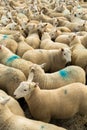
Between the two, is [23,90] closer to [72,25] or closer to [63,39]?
[63,39]

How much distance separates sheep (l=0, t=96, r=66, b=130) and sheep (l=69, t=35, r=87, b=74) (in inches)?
91.9

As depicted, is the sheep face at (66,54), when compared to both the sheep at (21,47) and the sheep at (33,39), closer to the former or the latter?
the sheep at (21,47)

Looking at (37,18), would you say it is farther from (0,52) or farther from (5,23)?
(0,52)

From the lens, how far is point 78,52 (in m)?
6.15

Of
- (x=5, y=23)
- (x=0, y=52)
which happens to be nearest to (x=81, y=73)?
(x=0, y=52)

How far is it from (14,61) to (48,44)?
4.37ft

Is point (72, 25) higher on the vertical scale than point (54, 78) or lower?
lower

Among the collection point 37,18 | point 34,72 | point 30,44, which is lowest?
point 37,18

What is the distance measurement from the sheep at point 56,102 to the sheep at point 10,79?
0.58m

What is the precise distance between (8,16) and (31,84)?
527 cm

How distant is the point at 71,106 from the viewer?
4.46 metres

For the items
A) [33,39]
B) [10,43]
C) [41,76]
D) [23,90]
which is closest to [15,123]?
[23,90]

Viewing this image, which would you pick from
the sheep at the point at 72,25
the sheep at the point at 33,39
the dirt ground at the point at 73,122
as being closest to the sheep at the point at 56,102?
the dirt ground at the point at 73,122

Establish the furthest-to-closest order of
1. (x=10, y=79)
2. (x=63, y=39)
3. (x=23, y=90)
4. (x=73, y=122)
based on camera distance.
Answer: (x=63, y=39), (x=10, y=79), (x=73, y=122), (x=23, y=90)
